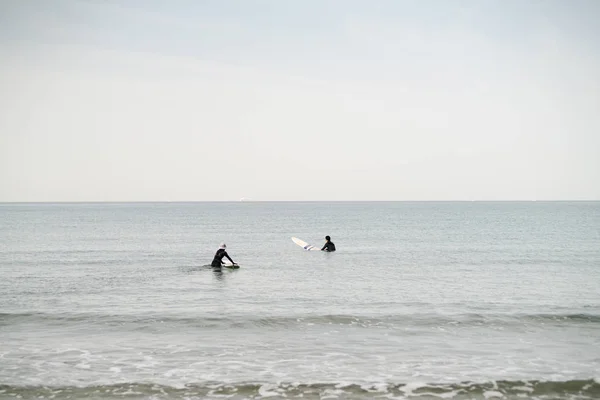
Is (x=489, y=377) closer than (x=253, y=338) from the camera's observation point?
Yes

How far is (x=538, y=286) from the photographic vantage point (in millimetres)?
30734

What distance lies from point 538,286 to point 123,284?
78.1ft

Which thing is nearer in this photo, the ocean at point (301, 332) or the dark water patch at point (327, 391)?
the dark water patch at point (327, 391)

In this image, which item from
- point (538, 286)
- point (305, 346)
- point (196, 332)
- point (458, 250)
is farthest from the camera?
point (458, 250)

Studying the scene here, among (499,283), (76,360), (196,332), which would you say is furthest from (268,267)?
(76,360)

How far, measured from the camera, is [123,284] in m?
31.6

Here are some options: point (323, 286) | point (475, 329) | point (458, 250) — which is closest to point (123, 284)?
point (323, 286)

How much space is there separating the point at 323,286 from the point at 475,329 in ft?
38.0

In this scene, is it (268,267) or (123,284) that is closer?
(123,284)

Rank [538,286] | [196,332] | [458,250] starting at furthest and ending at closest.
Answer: [458,250], [538,286], [196,332]

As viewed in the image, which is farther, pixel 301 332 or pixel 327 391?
pixel 301 332

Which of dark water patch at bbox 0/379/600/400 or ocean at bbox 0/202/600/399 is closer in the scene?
dark water patch at bbox 0/379/600/400

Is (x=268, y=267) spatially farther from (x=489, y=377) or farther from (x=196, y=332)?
(x=489, y=377)

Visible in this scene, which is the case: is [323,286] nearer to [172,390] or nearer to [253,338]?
[253,338]
